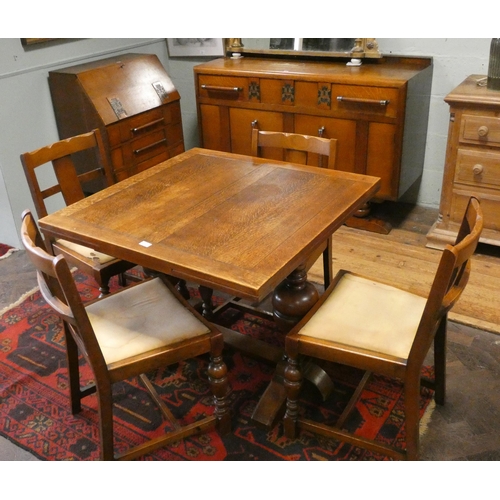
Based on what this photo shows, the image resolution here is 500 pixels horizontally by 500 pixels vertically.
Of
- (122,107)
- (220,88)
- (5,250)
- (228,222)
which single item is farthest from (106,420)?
(220,88)

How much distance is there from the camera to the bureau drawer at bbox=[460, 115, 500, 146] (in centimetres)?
270

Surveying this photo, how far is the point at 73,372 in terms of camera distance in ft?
6.44

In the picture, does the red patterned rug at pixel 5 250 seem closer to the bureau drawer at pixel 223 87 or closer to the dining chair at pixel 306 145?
the bureau drawer at pixel 223 87

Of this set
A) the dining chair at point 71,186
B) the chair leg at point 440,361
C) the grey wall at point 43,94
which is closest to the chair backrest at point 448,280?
the chair leg at point 440,361

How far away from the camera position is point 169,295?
193cm

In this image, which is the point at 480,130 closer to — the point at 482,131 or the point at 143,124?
the point at 482,131

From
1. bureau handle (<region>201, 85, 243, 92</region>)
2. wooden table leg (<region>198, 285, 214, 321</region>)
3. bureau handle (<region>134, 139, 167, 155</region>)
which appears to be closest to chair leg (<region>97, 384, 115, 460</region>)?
wooden table leg (<region>198, 285, 214, 321</region>)

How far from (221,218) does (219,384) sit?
55 centimetres

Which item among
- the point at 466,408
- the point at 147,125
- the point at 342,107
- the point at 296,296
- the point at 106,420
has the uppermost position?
the point at 342,107

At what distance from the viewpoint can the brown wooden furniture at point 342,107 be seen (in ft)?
9.80

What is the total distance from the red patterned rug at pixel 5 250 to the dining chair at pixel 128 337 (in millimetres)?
1508

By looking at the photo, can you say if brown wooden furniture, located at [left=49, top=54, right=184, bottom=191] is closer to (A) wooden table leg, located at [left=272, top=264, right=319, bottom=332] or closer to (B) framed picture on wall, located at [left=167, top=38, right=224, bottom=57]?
(B) framed picture on wall, located at [left=167, top=38, right=224, bottom=57]

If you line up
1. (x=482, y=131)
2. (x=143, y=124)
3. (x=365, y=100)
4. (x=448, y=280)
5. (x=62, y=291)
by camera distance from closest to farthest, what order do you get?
(x=448, y=280) → (x=62, y=291) → (x=482, y=131) → (x=365, y=100) → (x=143, y=124)
